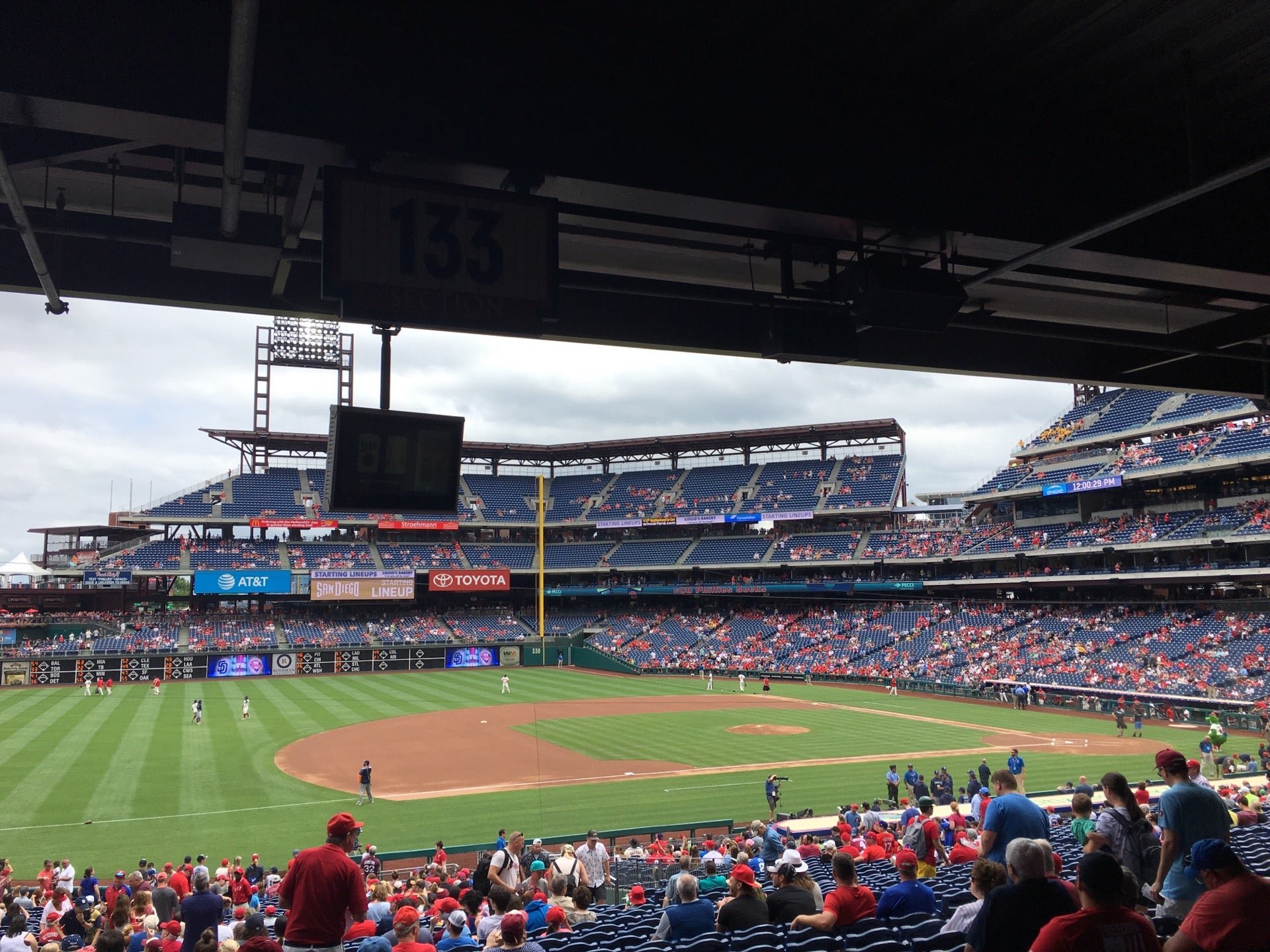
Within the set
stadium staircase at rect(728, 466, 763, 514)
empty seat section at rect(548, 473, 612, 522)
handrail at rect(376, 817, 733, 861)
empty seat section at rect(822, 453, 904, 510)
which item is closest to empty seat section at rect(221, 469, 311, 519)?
empty seat section at rect(548, 473, 612, 522)

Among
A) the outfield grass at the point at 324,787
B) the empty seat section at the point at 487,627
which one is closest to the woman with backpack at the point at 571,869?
the outfield grass at the point at 324,787

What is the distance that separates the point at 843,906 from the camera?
637cm

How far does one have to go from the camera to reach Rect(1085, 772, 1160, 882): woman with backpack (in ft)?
22.0

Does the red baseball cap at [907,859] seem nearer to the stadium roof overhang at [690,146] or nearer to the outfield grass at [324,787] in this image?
the stadium roof overhang at [690,146]

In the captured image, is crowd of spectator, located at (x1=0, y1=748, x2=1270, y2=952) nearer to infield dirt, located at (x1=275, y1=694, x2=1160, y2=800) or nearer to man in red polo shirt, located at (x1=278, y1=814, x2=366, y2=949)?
man in red polo shirt, located at (x1=278, y1=814, x2=366, y2=949)

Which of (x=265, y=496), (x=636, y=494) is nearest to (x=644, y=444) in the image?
(x=636, y=494)

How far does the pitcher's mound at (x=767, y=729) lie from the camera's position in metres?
34.8

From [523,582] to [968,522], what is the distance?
33.3 m

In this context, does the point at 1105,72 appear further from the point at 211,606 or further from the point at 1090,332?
the point at 211,606

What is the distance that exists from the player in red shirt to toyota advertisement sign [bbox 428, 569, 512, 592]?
59.6 metres

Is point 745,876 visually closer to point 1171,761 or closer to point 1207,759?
point 1171,761

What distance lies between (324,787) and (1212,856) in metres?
25.9

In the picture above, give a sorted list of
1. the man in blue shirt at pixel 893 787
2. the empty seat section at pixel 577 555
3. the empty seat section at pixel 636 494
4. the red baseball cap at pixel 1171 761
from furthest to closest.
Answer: the empty seat section at pixel 636 494 → the empty seat section at pixel 577 555 → the man in blue shirt at pixel 893 787 → the red baseball cap at pixel 1171 761

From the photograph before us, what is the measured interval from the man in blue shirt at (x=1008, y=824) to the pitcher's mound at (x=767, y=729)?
29.1 meters
